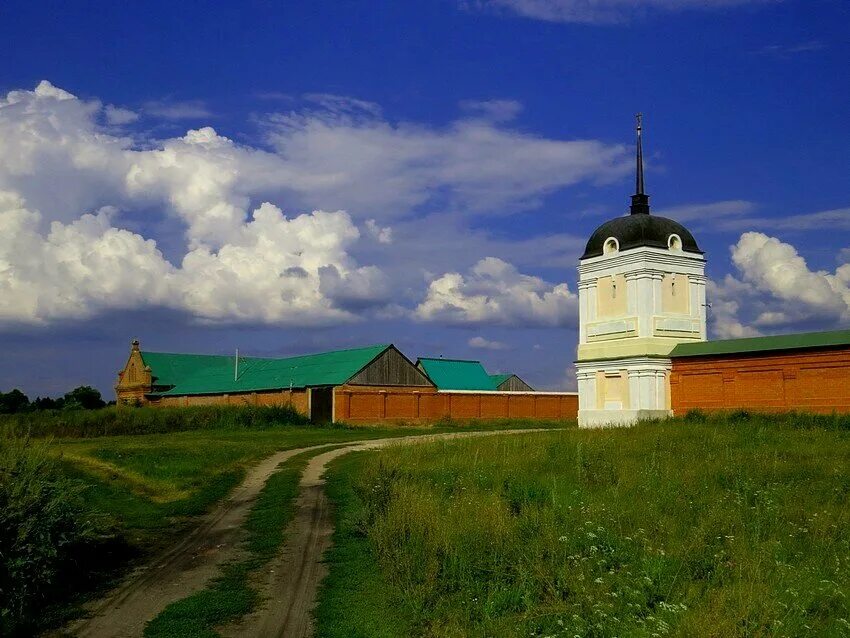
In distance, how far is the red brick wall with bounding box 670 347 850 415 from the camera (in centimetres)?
2730

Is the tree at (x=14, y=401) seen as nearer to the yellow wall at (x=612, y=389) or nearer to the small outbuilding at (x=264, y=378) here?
the small outbuilding at (x=264, y=378)

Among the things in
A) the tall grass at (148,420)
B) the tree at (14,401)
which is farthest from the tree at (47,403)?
the tall grass at (148,420)

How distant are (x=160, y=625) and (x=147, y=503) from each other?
9.21 meters

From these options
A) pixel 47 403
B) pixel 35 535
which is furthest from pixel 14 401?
pixel 35 535

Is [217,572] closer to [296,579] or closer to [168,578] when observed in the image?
[168,578]

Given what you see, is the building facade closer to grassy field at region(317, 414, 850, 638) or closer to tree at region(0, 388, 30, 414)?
tree at region(0, 388, 30, 414)

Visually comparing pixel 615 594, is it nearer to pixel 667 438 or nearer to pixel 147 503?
pixel 147 503

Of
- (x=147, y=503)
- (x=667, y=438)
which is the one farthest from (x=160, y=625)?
(x=667, y=438)

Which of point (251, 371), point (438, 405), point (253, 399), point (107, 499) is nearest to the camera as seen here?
point (107, 499)

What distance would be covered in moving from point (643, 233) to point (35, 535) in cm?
2772

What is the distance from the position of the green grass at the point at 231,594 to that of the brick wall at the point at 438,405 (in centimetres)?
3417

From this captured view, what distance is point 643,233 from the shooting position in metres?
33.7

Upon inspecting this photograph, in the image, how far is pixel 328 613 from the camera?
376 inches

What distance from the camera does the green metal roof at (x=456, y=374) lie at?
61.0 meters
